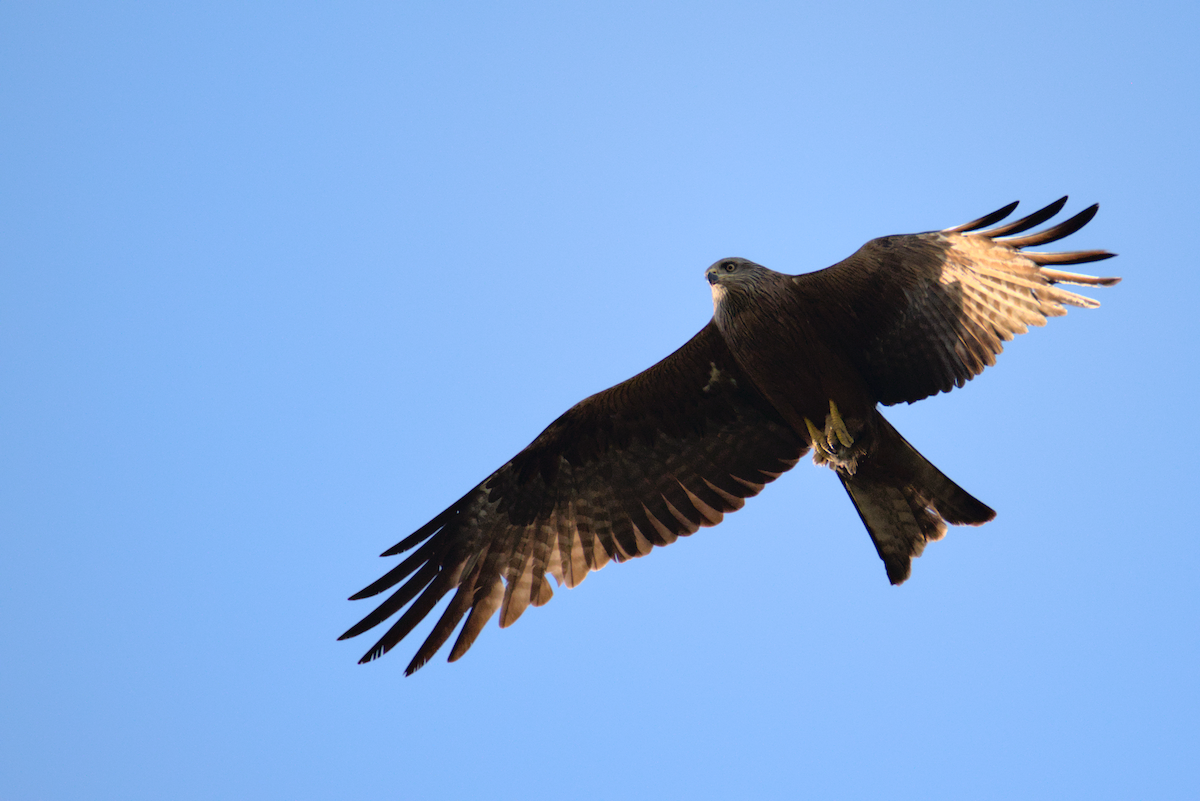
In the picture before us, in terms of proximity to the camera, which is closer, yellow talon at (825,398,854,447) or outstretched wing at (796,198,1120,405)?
outstretched wing at (796,198,1120,405)

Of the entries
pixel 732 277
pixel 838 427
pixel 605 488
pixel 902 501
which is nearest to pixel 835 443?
pixel 838 427

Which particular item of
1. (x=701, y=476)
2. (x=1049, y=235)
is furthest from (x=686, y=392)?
(x=1049, y=235)

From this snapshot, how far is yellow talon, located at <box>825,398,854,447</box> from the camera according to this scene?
7070mm

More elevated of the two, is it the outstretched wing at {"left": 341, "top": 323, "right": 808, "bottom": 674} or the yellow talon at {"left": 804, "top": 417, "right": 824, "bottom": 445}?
the outstretched wing at {"left": 341, "top": 323, "right": 808, "bottom": 674}

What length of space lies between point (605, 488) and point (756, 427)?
124 centimetres

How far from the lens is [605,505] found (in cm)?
789

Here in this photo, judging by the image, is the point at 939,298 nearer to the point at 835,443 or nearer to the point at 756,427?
the point at 835,443

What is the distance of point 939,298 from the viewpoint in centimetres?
684

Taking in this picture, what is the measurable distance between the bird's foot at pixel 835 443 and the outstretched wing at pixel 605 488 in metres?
0.38

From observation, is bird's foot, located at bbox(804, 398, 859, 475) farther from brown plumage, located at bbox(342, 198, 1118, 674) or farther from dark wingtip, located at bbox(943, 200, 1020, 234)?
Result: dark wingtip, located at bbox(943, 200, 1020, 234)

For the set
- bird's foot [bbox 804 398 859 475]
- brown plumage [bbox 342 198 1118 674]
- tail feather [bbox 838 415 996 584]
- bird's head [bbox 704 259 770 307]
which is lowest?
tail feather [bbox 838 415 996 584]

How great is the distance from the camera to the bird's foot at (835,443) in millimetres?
7086

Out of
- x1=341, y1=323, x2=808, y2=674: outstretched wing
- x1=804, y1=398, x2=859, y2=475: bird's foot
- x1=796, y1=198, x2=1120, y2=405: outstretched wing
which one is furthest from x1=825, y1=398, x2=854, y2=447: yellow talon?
x1=341, y1=323, x2=808, y2=674: outstretched wing

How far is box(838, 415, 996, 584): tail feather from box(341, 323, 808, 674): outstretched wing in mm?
637
